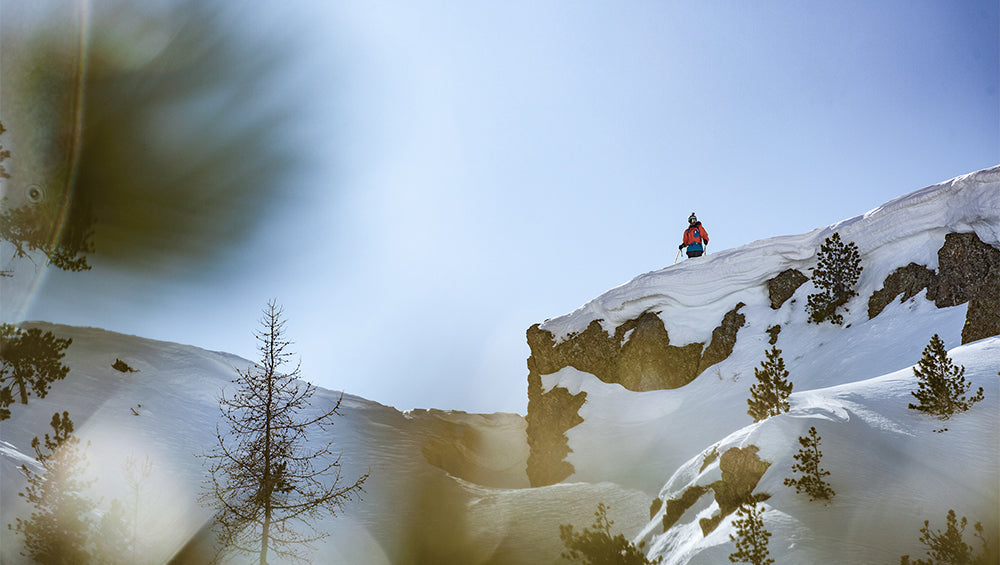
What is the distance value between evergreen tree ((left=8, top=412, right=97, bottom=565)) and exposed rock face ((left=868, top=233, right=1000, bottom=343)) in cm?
2081

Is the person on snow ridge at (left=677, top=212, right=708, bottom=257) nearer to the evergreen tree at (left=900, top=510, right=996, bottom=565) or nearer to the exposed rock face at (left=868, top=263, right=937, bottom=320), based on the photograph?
the exposed rock face at (left=868, top=263, right=937, bottom=320)

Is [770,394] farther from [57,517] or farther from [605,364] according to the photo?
[57,517]

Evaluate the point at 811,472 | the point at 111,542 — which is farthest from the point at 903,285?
the point at 111,542

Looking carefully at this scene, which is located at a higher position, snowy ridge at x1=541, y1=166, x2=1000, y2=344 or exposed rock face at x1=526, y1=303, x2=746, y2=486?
snowy ridge at x1=541, y1=166, x2=1000, y2=344

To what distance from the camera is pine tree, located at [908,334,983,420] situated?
1083cm

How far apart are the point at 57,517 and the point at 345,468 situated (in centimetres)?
1231

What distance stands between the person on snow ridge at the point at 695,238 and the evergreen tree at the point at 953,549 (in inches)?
736

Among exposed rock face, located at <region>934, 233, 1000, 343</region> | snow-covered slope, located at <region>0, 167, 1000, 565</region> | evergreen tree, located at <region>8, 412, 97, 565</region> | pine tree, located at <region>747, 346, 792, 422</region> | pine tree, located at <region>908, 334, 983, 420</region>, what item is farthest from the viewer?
exposed rock face, located at <region>934, 233, 1000, 343</region>

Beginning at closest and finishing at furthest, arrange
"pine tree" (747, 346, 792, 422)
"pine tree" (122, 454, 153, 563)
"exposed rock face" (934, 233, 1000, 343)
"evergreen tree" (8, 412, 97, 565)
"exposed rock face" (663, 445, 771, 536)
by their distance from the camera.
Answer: "exposed rock face" (663, 445, 771, 536) → "pine tree" (747, 346, 792, 422) → "evergreen tree" (8, 412, 97, 565) → "pine tree" (122, 454, 153, 563) → "exposed rock face" (934, 233, 1000, 343)

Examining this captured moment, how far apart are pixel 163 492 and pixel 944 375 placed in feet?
73.1

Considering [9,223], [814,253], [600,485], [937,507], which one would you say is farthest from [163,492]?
[814,253]

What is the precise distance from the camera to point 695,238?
2655 centimetres

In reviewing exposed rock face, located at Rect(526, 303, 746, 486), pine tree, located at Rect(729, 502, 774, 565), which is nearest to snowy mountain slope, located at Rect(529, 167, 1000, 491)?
exposed rock face, located at Rect(526, 303, 746, 486)

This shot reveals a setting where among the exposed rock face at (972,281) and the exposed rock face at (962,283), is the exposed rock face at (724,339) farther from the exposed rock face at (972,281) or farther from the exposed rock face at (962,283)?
the exposed rock face at (972,281)
